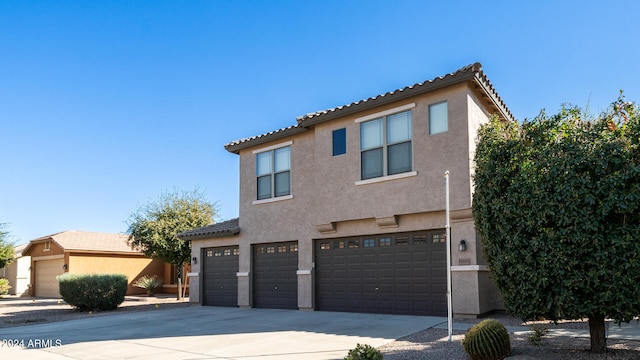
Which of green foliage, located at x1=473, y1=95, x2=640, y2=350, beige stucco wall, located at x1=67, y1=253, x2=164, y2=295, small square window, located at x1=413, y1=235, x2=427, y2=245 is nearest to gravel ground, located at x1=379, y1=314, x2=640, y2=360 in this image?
green foliage, located at x1=473, y1=95, x2=640, y2=350

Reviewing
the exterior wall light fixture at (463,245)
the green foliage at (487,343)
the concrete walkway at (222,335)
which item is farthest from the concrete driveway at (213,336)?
the green foliage at (487,343)

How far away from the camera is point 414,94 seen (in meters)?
14.6

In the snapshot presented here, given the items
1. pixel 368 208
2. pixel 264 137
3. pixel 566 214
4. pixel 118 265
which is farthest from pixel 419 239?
pixel 118 265

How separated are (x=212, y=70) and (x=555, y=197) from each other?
16.0m

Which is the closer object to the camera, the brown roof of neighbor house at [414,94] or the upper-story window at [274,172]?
the brown roof of neighbor house at [414,94]

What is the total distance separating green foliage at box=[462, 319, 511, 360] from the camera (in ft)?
27.4

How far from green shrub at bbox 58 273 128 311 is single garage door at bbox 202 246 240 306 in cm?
376

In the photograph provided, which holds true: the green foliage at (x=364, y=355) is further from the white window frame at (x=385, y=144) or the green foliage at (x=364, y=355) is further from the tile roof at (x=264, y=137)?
the tile roof at (x=264, y=137)

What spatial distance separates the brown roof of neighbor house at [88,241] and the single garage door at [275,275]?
57.3 ft

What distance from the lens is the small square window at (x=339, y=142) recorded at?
1638 cm

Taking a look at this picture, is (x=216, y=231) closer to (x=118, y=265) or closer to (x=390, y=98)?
(x=390, y=98)

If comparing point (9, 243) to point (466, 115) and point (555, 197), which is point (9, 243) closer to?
point (466, 115)

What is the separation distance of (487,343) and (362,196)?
7.72 metres

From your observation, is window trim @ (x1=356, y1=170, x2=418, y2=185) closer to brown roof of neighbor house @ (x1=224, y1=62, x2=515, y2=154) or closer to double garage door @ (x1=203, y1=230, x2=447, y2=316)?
double garage door @ (x1=203, y1=230, x2=447, y2=316)
